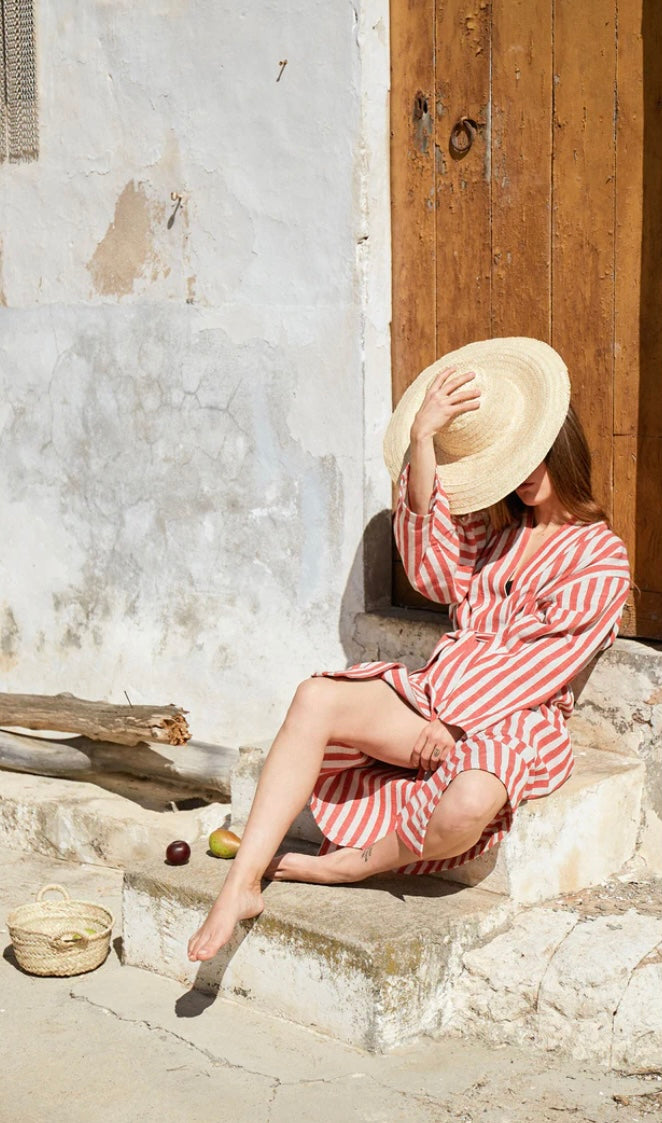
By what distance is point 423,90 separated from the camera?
4.17 meters

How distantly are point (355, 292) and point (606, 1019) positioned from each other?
2333mm

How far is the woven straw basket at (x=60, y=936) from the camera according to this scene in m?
3.51

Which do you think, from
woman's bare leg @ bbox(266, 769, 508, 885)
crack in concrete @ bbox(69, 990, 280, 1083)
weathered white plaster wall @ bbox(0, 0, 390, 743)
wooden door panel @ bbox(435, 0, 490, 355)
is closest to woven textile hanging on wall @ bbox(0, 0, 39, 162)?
weathered white plaster wall @ bbox(0, 0, 390, 743)

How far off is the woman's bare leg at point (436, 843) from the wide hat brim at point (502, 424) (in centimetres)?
80

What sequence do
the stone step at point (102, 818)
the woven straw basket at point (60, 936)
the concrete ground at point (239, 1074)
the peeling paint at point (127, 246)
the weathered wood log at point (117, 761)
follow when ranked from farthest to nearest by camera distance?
1. the peeling paint at point (127, 246)
2. the weathered wood log at point (117, 761)
3. the stone step at point (102, 818)
4. the woven straw basket at point (60, 936)
5. the concrete ground at point (239, 1074)

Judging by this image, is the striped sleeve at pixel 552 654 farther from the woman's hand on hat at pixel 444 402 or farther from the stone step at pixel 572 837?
the woman's hand on hat at pixel 444 402

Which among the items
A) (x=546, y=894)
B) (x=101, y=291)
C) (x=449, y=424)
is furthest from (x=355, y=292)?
(x=546, y=894)

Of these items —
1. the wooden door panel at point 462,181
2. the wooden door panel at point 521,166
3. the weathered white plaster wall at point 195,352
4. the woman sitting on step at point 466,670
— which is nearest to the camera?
the woman sitting on step at point 466,670

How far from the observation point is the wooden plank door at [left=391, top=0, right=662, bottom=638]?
3.65 metres

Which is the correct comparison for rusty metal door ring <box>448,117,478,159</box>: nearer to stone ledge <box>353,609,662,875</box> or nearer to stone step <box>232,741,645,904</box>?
stone ledge <box>353,609,662,875</box>

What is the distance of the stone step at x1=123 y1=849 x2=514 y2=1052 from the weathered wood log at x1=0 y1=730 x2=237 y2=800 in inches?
39.9

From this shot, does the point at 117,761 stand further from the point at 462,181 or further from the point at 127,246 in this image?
the point at 462,181

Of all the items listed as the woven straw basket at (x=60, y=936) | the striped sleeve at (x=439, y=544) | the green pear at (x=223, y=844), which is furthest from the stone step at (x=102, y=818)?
the striped sleeve at (x=439, y=544)

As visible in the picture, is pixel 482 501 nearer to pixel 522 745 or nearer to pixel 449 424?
pixel 449 424
